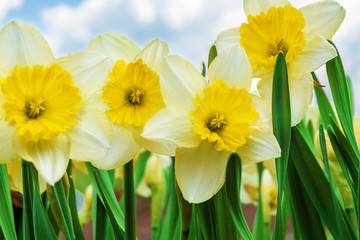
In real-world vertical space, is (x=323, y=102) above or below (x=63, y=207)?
above

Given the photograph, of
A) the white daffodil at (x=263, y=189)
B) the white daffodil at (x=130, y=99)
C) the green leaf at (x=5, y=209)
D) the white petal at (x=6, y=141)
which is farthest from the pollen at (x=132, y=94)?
the white daffodil at (x=263, y=189)

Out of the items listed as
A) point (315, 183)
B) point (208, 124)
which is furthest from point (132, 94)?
point (315, 183)

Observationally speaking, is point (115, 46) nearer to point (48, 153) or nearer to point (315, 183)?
point (48, 153)

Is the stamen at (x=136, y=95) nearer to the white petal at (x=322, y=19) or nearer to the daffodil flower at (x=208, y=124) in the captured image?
the daffodil flower at (x=208, y=124)

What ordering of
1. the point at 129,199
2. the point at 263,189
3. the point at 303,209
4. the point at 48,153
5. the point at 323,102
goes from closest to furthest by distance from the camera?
the point at 48,153, the point at 129,199, the point at 303,209, the point at 323,102, the point at 263,189

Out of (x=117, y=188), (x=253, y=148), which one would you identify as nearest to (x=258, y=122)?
(x=253, y=148)

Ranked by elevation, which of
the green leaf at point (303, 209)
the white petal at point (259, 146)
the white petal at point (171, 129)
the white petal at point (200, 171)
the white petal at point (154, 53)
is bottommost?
the green leaf at point (303, 209)
